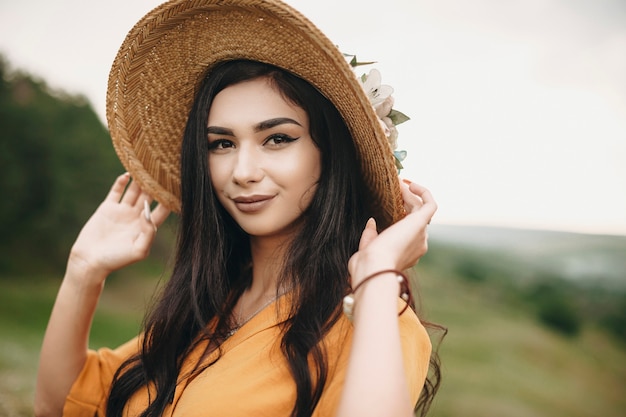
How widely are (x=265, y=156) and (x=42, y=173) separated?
3.18m

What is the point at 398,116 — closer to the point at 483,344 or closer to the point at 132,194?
the point at 132,194

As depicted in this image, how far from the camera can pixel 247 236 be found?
2.15 m

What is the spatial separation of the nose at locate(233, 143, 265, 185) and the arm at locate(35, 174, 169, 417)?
594 millimetres

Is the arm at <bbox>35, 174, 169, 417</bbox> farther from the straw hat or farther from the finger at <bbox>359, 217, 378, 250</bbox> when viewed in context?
the finger at <bbox>359, 217, 378, 250</bbox>

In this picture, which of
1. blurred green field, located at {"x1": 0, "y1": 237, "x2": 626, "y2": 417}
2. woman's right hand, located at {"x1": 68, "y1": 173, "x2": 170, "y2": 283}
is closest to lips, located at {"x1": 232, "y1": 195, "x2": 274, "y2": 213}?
woman's right hand, located at {"x1": 68, "y1": 173, "x2": 170, "y2": 283}

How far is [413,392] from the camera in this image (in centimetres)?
133

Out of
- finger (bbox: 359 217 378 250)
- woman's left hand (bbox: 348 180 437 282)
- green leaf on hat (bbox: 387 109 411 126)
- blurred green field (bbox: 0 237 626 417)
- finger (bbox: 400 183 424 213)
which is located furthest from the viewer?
blurred green field (bbox: 0 237 626 417)

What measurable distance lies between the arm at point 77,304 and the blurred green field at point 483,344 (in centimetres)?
147

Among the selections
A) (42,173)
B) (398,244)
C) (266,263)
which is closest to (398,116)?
(398,244)

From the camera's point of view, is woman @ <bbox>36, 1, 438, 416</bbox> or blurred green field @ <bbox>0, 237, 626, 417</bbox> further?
blurred green field @ <bbox>0, 237, 626, 417</bbox>

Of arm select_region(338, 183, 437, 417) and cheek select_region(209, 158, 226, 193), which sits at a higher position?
cheek select_region(209, 158, 226, 193)

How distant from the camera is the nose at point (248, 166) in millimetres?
1635

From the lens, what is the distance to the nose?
1.63 meters

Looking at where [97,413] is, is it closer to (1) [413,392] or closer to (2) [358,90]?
(1) [413,392]
